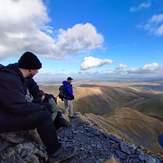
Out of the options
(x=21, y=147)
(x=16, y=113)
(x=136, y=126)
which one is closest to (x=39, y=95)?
(x=21, y=147)

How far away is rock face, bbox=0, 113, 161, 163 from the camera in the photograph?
10.6 metres

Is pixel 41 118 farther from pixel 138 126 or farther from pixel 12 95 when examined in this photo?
pixel 138 126

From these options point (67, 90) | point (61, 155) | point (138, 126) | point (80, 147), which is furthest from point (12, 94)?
point (138, 126)

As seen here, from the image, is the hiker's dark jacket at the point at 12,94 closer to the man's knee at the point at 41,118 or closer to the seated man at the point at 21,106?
the seated man at the point at 21,106

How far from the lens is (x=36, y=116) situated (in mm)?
9688

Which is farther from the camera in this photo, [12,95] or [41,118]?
[41,118]

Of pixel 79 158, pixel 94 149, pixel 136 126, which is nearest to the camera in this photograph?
pixel 79 158

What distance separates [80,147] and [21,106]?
459 cm

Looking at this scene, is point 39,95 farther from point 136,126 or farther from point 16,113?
point 136,126

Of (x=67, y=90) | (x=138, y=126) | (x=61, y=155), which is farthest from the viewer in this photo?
(x=138, y=126)

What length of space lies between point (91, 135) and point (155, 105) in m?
136

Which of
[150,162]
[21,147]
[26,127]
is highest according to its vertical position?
[26,127]

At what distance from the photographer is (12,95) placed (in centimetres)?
913

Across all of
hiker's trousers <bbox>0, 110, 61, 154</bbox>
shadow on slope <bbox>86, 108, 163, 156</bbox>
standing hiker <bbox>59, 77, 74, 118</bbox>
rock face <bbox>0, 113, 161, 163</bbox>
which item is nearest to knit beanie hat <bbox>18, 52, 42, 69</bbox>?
hiker's trousers <bbox>0, 110, 61, 154</bbox>
